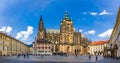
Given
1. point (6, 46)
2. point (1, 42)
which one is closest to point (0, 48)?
point (1, 42)

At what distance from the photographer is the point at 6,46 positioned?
13362cm

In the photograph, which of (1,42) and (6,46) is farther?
(6,46)

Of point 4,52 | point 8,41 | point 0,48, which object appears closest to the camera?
point 0,48

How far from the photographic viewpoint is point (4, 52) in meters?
128

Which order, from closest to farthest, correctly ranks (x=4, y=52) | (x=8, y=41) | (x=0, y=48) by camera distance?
(x=0, y=48)
(x=4, y=52)
(x=8, y=41)

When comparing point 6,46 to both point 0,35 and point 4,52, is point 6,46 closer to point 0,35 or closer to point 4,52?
point 4,52

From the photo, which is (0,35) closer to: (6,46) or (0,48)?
(0,48)

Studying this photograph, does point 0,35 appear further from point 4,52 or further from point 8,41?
point 8,41

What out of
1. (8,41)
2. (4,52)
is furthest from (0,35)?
(8,41)

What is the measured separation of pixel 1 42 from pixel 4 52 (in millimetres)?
8147

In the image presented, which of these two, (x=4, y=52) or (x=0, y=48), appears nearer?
(x=0, y=48)

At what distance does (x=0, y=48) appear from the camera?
11875cm

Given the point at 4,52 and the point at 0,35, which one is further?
the point at 4,52

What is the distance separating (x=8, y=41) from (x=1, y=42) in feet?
61.1
